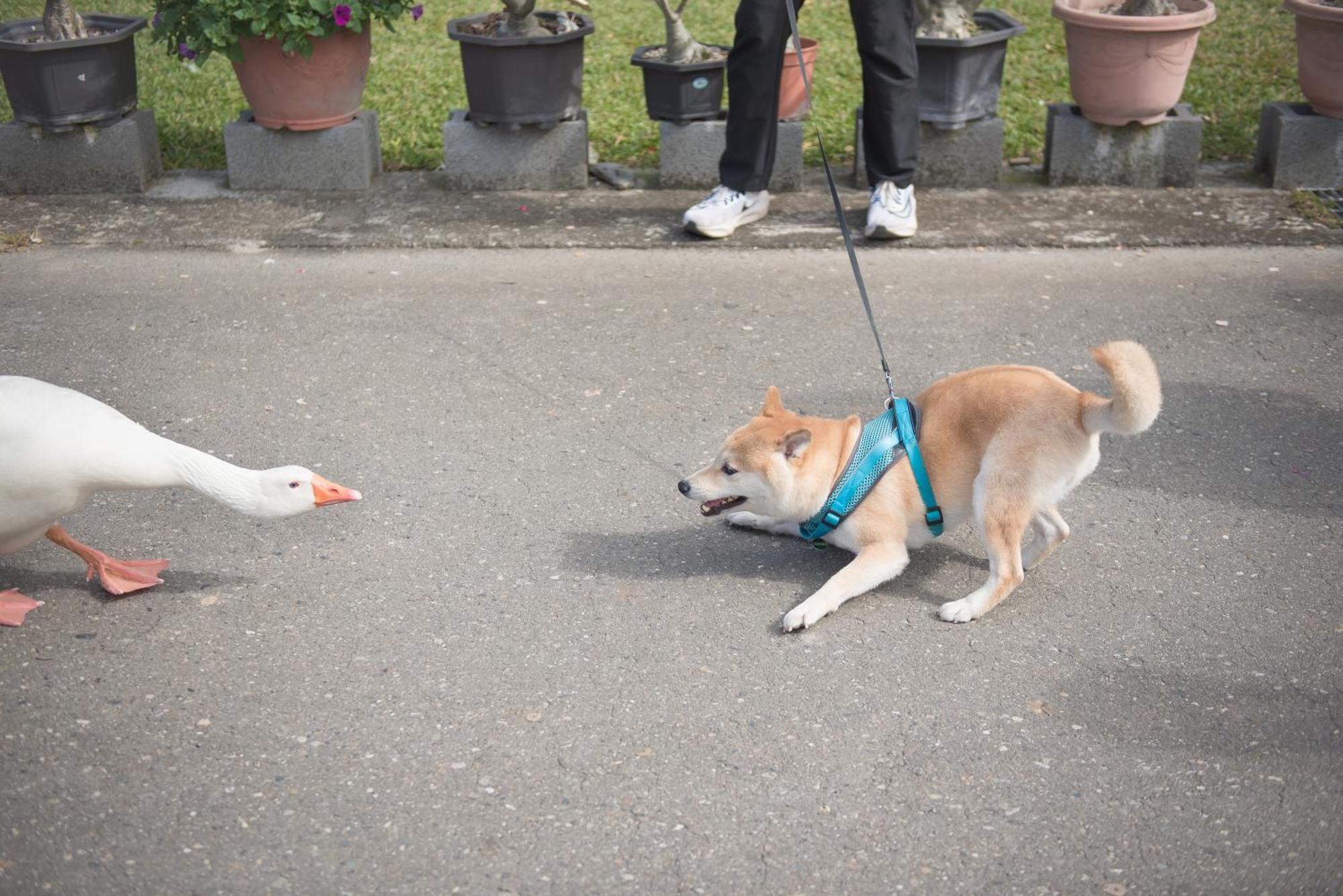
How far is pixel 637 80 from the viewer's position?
8344 mm

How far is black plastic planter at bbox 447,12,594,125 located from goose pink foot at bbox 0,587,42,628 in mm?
3688

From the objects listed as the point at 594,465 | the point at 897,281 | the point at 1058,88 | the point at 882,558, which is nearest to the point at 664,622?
the point at 882,558

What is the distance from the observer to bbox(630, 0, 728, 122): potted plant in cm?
641

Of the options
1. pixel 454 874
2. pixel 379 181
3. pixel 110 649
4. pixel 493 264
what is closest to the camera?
pixel 454 874

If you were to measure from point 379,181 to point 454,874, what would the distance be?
16.0 ft

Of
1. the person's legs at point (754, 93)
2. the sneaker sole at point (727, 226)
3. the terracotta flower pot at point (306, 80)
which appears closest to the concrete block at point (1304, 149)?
the person's legs at point (754, 93)

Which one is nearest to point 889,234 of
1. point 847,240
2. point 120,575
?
point 847,240

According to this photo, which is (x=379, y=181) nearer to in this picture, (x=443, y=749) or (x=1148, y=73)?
(x=1148, y=73)

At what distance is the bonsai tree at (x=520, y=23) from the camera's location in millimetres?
6418

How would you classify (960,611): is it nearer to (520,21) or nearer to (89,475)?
(89,475)

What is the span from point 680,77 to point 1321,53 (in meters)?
3.13

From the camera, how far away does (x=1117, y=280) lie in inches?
224

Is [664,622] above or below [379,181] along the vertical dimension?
below

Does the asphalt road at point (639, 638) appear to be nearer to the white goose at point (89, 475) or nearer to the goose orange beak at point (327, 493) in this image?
the white goose at point (89, 475)
